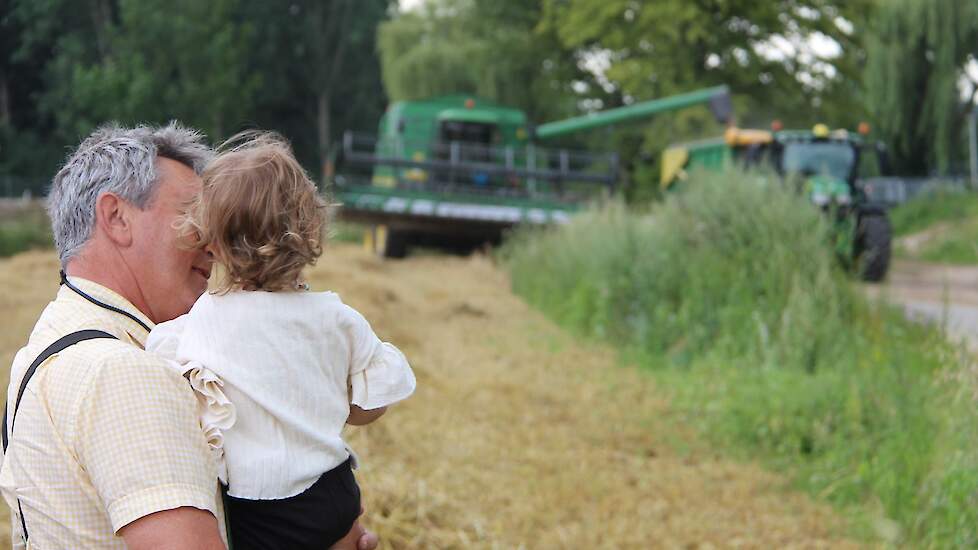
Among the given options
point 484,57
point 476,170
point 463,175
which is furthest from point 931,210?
point 476,170

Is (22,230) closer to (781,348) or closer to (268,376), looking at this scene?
(781,348)

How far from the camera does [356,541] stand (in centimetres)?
186

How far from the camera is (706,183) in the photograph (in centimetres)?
920

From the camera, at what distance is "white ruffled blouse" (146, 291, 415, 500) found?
64.6 inches

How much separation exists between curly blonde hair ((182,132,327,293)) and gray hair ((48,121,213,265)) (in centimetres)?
10

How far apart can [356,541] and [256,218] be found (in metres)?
0.61

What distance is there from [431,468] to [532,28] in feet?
85.5

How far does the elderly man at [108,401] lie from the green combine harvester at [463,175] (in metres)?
13.1

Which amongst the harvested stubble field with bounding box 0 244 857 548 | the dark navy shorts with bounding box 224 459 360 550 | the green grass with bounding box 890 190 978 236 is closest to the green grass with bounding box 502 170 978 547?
the harvested stubble field with bounding box 0 244 857 548

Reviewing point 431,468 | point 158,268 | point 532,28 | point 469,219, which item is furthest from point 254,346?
point 532,28

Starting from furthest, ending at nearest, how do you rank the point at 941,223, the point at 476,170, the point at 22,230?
the point at 941,223, the point at 22,230, the point at 476,170

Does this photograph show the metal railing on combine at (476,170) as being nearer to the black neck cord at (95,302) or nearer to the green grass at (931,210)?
the green grass at (931,210)

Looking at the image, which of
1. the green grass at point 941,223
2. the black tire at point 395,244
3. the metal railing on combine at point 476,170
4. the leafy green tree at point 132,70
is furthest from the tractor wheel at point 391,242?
the leafy green tree at point 132,70

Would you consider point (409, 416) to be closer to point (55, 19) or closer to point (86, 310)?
point (86, 310)
